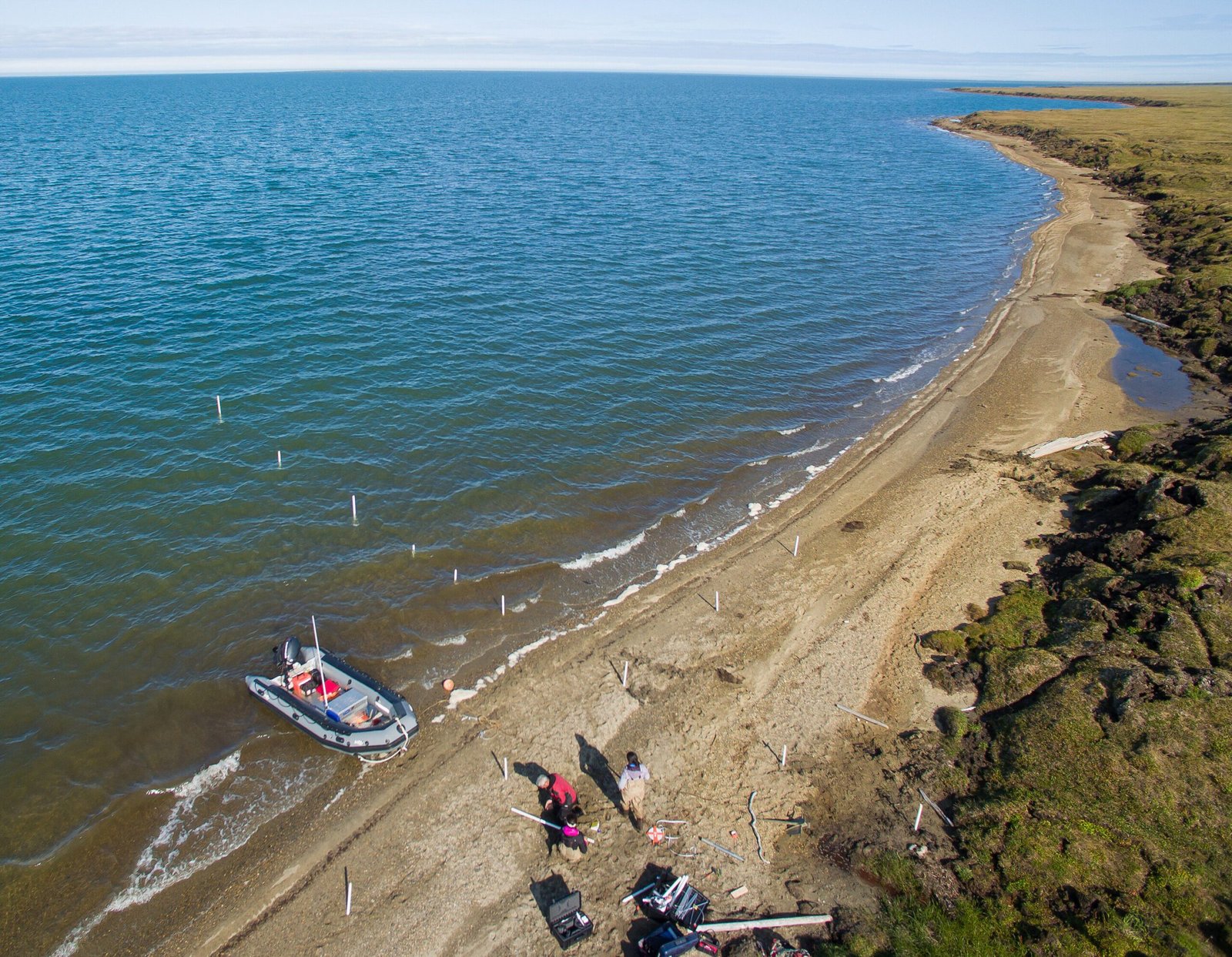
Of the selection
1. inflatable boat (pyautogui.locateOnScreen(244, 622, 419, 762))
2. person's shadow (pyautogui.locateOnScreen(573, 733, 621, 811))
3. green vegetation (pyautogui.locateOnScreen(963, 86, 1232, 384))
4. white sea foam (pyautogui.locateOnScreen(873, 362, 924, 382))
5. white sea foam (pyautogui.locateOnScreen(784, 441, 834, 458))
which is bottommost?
person's shadow (pyautogui.locateOnScreen(573, 733, 621, 811))

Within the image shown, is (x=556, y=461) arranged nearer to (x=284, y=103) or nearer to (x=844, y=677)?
(x=844, y=677)

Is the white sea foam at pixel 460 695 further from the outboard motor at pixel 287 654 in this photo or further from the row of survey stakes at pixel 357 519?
the outboard motor at pixel 287 654

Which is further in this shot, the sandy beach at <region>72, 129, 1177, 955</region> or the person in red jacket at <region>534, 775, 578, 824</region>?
the person in red jacket at <region>534, 775, 578, 824</region>

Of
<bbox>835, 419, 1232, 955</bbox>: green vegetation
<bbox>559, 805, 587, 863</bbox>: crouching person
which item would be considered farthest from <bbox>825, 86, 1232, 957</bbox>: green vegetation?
<bbox>559, 805, 587, 863</bbox>: crouching person

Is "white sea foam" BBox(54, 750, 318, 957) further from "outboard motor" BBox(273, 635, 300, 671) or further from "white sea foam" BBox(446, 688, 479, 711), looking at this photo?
"white sea foam" BBox(446, 688, 479, 711)

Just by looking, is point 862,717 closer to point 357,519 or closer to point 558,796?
point 558,796

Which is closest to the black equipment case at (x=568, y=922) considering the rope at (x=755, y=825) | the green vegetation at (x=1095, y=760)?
the rope at (x=755, y=825)

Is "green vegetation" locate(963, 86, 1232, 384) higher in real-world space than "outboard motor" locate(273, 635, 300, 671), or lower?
higher

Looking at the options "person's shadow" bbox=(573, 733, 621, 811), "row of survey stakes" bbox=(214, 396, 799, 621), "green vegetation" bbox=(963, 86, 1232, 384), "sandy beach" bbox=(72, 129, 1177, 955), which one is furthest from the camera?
"green vegetation" bbox=(963, 86, 1232, 384)
